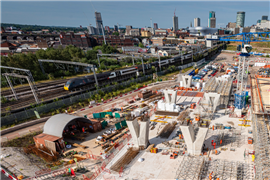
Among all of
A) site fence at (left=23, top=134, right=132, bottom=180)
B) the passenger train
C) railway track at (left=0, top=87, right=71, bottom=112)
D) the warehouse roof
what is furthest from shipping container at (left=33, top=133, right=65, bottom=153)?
the passenger train

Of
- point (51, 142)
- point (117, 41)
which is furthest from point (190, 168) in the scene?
point (117, 41)

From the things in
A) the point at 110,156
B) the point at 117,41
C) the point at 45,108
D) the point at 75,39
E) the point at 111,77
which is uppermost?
the point at 75,39

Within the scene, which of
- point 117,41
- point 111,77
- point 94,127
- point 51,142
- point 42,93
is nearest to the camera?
point 51,142

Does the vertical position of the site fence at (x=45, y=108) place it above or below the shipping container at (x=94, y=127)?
above

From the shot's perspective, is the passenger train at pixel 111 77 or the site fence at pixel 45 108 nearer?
the site fence at pixel 45 108

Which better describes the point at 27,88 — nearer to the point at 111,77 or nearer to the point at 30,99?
the point at 30,99

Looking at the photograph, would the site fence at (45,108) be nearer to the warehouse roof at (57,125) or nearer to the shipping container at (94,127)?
the warehouse roof at (57,125)

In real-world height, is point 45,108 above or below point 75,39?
below

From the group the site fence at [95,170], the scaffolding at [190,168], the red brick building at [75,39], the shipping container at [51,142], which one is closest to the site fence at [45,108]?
the shipping container at [51,142]

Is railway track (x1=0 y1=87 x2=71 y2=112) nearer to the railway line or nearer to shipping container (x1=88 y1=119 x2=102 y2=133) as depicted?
the railway line
